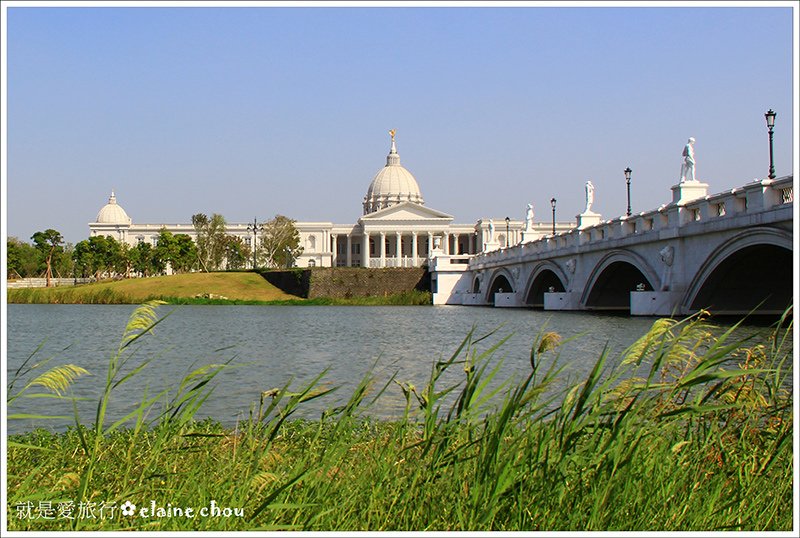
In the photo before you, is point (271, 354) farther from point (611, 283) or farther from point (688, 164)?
point (611, 283)

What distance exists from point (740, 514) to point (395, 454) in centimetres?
230

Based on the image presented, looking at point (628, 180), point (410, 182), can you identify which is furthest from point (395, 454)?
point (410, 182)

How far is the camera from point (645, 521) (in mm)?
5305

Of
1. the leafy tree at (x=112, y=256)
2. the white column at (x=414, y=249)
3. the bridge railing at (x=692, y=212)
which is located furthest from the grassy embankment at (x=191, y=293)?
the white column at (x=414, y=249)

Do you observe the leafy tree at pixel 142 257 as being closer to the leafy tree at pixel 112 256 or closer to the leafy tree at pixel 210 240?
the leafy tree at pixel 112 256

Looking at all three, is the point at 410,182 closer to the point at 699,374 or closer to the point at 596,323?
the point at 596,323

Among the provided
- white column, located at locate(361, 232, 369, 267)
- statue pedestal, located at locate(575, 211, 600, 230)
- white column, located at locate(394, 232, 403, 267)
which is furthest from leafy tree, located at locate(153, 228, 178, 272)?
statue pedestal, located at locate(575, 211, 600, 230)

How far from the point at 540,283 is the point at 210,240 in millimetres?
56970

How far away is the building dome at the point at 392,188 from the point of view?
159m

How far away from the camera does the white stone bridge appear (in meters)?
26.4

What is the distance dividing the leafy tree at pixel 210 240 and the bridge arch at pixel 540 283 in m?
53.2

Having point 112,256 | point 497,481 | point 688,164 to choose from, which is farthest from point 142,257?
point 497,481

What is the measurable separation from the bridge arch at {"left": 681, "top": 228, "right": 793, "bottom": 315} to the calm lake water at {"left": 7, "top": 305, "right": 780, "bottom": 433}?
2473mm

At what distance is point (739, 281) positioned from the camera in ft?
108
